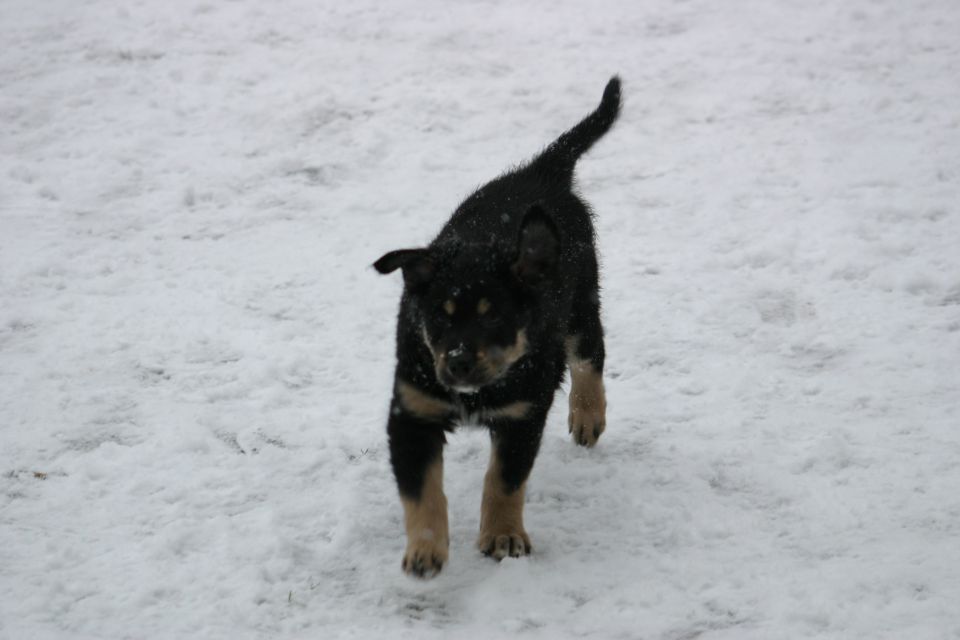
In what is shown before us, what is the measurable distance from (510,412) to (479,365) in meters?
0.40

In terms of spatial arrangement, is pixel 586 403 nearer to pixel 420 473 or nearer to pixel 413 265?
pixel 420 473

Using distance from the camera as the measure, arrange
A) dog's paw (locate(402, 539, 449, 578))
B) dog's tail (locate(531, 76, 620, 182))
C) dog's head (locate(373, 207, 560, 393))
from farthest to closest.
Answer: dog's tail (locate(531, 76, 620, 182)) < dog's paw (locate(402, 539, 449, 578)) < dog's head (locate(373, 207, 560, 393))

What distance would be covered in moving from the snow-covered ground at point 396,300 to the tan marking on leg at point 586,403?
94mm

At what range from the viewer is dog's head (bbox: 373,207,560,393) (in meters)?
3.30

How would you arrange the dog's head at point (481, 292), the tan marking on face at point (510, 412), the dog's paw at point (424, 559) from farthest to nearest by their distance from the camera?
the tan marking on face at point (510, 412) → the dog's paw at point (424, 559) → the dog's head at point (481, 292)

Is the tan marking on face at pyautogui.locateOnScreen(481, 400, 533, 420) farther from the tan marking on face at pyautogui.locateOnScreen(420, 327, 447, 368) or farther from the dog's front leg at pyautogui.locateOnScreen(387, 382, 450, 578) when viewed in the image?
the tan marking on face at pyautogui.locateOnScreen(420, 327, 447, 368)

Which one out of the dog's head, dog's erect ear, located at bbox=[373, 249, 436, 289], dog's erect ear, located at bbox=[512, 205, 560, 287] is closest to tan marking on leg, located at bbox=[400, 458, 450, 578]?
the dog's head

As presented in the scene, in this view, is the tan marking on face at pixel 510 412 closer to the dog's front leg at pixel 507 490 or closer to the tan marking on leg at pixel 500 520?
the dog's front leg at pixel 507 490

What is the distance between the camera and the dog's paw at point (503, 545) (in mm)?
3592

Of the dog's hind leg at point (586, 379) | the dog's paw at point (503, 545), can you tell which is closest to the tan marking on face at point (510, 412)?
the dog's paw at point (503, 545)

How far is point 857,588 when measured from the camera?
3291mm

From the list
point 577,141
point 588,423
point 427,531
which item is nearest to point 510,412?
point 427,531

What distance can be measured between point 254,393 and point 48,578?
1.47 metres

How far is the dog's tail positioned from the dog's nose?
165cm
